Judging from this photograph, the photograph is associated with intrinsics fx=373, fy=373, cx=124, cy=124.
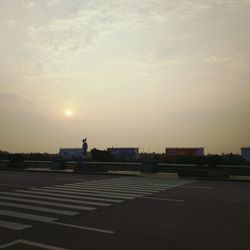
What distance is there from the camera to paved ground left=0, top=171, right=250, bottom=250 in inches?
302

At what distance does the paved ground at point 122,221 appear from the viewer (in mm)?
7680

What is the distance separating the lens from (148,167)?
31.9 meters

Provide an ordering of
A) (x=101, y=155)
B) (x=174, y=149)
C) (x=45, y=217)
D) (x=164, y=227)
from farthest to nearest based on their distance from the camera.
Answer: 1. (x=174, y=149)
2. (x=101, y=155)
3. (x=45, y=217)
4. (x=164, y=227)

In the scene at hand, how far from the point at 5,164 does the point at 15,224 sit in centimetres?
3204

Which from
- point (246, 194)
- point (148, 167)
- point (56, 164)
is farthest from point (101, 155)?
point (246, 194)

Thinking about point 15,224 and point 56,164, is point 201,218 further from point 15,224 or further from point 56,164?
point 56,164

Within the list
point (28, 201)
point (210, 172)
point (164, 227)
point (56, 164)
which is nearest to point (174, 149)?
point (56, 164)

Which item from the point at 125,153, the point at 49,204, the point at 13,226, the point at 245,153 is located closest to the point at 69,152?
the point at 125,153

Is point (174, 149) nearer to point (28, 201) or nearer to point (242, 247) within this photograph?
point (28, 201)

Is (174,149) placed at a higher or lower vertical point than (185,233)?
higher

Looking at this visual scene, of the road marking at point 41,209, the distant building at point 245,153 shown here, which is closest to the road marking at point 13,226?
the road marking at point 41,209

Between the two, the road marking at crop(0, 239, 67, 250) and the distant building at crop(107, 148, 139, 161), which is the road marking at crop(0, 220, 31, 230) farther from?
the distant building at crop(107, 148, 139, 161)

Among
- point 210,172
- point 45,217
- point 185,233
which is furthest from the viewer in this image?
point 210,172

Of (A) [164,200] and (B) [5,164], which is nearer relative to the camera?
(A) [164,200]
